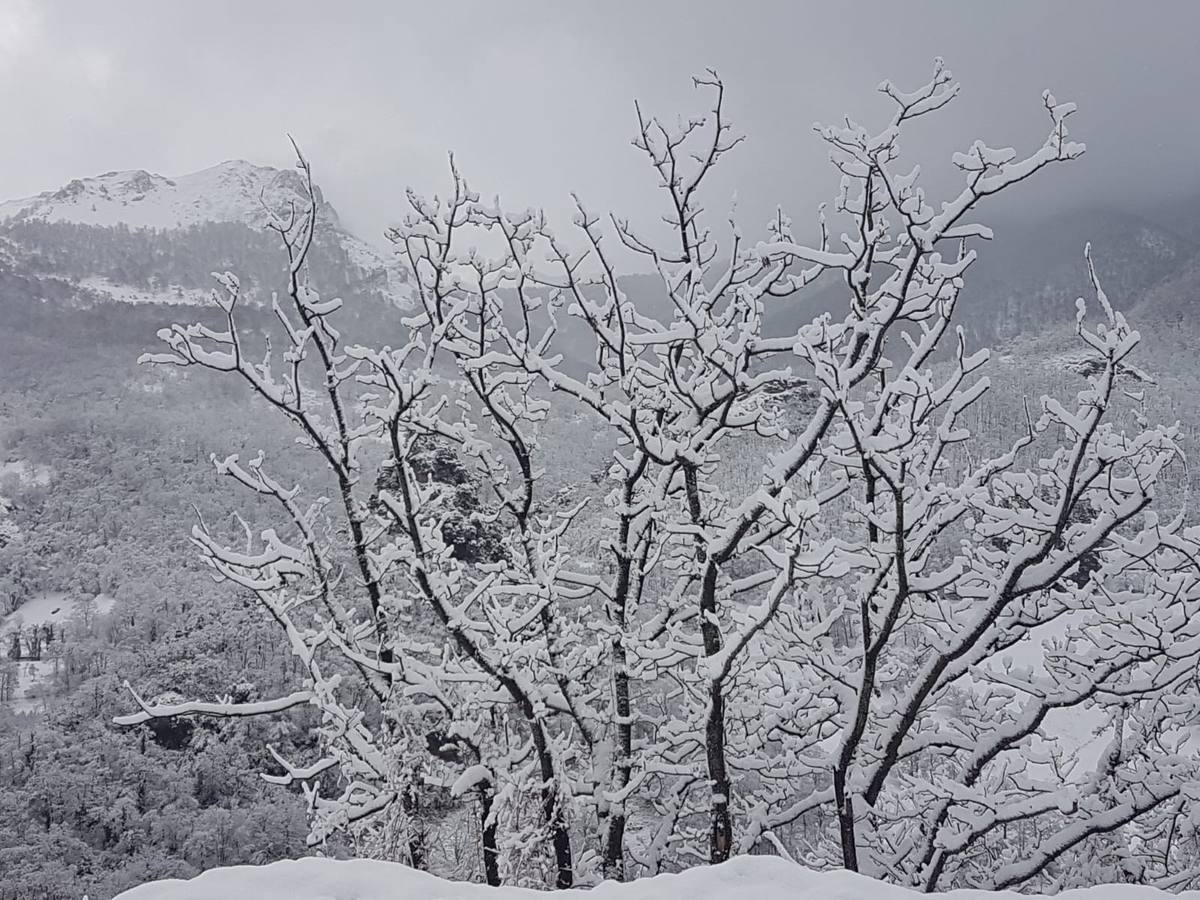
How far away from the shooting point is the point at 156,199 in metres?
167

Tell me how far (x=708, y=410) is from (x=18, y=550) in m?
79.1

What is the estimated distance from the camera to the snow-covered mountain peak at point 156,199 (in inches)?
6166

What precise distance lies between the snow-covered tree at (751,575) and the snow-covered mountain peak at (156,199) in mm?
166029

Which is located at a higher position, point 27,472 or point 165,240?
point 165,240

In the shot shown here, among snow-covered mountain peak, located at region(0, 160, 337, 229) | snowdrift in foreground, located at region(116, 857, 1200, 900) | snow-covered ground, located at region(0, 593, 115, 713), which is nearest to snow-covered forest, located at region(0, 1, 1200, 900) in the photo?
snowdrift in foreground, located at region(116, 857, 1200, 900)

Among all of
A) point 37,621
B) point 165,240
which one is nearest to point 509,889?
point 37,621

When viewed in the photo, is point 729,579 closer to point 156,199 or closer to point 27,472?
point 27,472

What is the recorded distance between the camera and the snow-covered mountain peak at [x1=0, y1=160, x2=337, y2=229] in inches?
6166

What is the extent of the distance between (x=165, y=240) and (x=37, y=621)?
4391 inches

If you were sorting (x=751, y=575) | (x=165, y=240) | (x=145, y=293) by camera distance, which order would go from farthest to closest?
(x=165, y=240), (x=145, y=293), (x=751, y=575)

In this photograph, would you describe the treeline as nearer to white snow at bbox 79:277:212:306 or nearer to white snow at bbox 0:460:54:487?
white snow at bbox 79:277:212:306

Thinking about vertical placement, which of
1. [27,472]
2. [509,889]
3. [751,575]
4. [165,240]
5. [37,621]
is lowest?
[509,889]

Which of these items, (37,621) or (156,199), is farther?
(156,199)

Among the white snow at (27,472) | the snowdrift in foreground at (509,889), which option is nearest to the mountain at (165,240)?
the white snow at (27,472)
